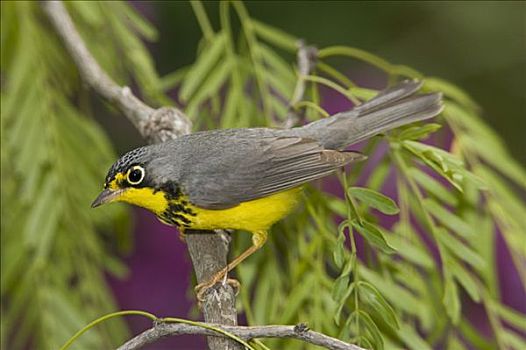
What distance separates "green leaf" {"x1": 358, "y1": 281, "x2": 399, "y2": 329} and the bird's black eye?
47 cm

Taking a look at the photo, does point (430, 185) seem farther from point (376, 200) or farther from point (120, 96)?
point (120, 96)

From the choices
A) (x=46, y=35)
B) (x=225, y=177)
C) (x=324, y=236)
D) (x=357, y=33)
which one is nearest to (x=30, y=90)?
(x=46, y=35)

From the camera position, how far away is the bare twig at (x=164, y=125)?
159 cm

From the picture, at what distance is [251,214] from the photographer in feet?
6.04

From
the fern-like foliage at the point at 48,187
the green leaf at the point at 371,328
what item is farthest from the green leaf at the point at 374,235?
the fern-like foliage at the point at 48,187

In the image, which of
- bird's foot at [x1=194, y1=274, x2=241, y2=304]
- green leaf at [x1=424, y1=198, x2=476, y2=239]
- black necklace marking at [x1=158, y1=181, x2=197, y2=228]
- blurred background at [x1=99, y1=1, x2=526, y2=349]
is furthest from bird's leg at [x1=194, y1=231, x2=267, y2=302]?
blurred background at [x1=99, y1=1, x2=526, y2=349]

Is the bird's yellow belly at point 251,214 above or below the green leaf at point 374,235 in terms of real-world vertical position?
above

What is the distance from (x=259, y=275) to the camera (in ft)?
6.68

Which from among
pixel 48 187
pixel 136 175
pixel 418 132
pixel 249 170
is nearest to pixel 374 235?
pixel 418 132

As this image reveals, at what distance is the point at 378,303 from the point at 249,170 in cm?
41

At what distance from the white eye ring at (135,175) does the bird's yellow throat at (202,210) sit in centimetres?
2

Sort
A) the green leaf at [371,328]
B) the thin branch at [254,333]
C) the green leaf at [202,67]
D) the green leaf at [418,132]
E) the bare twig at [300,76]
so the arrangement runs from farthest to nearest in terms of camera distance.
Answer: the green leaf at [202,67]
the bare twig at [300,76]
the green leaf at [418,132]
the green leaf at [371,328]
the thin branch at [254,333]

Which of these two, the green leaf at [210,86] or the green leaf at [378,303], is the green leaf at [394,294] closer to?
the green leaf at [378,303]

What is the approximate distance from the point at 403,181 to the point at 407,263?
0.17 metres
